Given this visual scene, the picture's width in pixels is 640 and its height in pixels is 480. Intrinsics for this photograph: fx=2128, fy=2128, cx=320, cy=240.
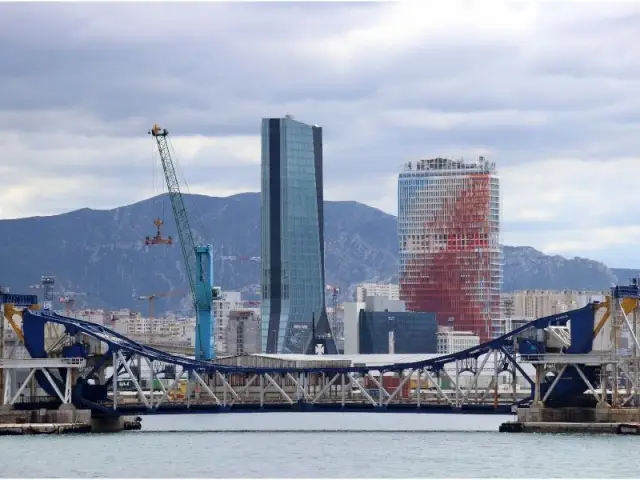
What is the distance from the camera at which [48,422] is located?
5655 inches

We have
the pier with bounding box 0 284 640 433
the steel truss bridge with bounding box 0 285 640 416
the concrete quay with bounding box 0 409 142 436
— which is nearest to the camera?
the concrete quay with bounding box 0 409 142 436

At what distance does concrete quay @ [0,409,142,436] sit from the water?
233 centimetres

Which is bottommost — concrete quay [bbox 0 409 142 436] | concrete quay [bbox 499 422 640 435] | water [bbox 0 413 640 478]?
water [bbox 0 413 640 478]

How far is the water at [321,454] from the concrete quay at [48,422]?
2326mm

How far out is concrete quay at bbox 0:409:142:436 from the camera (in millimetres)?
139750

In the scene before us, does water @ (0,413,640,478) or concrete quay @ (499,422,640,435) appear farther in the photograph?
concrete quay @ (499,422,640,435)

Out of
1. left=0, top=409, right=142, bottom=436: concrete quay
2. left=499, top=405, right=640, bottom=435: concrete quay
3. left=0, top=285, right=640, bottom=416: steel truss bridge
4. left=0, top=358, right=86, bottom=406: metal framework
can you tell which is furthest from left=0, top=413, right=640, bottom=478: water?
left=0, top=358, right=86, bottom=406: metal framework

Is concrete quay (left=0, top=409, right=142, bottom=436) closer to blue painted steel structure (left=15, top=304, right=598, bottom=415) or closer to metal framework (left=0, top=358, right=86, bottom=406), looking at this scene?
metal framework (left=0, top=358, right=86, bottom=406)

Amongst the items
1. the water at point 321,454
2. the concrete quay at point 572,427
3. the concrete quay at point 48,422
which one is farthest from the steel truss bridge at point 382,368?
the water at point 321,454

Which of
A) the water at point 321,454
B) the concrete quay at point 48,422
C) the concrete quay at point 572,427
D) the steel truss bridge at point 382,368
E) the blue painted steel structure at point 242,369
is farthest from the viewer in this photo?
the blue painted steel structure at point 242,369

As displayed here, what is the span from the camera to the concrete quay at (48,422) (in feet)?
458

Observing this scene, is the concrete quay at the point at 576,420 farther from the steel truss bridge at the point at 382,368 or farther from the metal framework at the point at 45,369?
the metal framework at the point at 45,369

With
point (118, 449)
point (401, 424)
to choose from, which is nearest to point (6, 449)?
point (118, 449)

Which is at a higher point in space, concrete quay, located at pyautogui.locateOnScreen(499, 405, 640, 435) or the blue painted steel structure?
the blue painted steel structure
